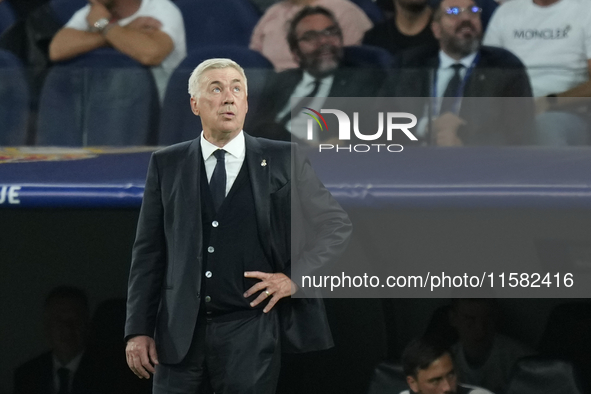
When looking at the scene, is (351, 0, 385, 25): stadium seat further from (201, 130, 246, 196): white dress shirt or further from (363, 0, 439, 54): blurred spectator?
(201, 130, 246, 196): white dress shirt

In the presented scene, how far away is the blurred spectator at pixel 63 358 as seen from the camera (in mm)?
2268

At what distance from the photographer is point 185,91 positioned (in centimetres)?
305

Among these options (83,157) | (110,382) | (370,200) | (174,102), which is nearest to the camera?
(370,200)

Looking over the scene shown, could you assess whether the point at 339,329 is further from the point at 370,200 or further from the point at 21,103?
the point at 21,103

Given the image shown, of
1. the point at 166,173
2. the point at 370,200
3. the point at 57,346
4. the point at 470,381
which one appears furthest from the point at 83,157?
the point at 470,381

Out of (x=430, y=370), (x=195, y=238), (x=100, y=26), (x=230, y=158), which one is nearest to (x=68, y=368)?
(x=195, y=238)

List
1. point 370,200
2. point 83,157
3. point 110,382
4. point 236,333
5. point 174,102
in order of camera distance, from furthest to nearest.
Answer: point 174,102
point 83,157
point 110,382
point 370,200
point 236,333

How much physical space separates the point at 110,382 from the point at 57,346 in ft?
0.64

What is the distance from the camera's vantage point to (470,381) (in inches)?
85.0

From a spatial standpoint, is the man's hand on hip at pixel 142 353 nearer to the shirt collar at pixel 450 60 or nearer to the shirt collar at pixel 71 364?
the shirt collar at pixel 71 364

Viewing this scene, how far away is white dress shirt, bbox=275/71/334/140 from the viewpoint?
287 centimetres

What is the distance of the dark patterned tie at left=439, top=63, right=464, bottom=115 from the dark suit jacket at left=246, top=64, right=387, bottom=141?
25 centimetres

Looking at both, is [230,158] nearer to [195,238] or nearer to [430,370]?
[195,238]

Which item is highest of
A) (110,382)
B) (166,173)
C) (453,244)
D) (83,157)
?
(83,157)
